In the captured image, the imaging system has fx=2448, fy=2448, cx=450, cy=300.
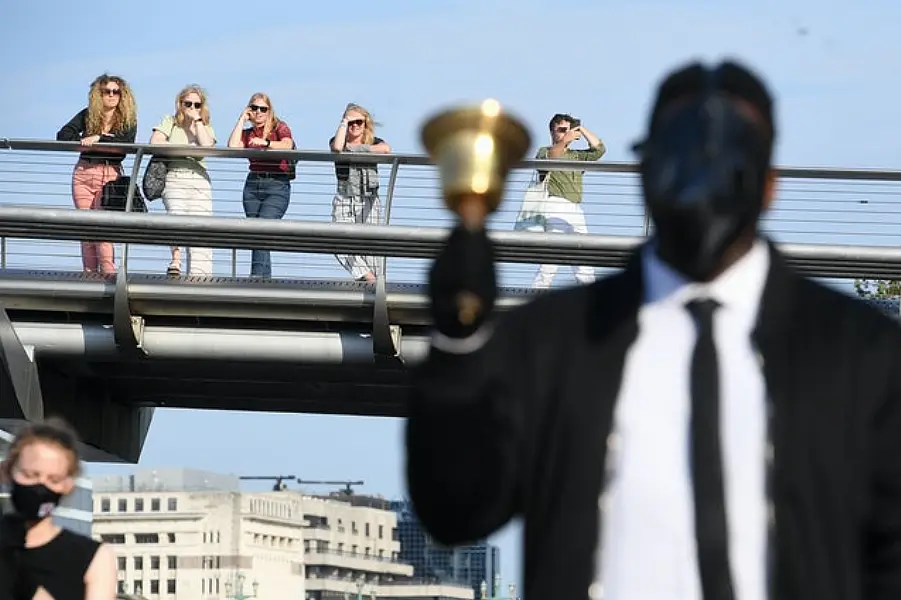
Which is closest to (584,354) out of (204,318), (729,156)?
(729,156)

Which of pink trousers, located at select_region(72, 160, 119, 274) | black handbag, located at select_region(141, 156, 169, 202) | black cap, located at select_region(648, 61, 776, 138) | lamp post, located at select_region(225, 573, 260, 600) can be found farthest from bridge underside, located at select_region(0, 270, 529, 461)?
lamp post, located at select_region(225, 573, 260, 600)

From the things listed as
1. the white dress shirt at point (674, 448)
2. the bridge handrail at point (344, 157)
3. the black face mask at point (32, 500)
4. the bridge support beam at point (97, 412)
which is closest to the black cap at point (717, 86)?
the white dress shirt at point (674, 448)

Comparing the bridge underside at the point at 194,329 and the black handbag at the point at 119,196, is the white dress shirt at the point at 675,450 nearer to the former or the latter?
the bridge underside at the point at 194,329

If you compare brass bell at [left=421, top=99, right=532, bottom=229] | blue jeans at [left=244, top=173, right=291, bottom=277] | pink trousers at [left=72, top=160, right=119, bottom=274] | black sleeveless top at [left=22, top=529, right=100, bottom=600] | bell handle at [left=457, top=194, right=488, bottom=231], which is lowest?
black sleeveless top at [left=22, top=529, right=100, bottom=600]

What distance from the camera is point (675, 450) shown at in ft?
12.0

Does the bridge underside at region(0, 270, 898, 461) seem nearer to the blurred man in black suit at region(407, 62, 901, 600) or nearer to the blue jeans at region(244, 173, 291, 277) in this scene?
the blue jeans at region(244, 173, 291, 277)

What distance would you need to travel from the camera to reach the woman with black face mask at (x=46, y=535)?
7492 mm

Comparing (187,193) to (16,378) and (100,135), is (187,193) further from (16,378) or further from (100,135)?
(16,378)

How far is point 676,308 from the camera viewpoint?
Answer: 3756 millimetres

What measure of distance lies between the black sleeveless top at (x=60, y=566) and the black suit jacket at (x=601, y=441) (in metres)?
3.96

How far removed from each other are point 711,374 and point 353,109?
18.2m

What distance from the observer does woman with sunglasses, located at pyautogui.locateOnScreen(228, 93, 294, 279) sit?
21.5 m

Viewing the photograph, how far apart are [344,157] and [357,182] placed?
114cm

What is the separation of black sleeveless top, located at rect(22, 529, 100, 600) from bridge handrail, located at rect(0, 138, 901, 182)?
13178 mm
